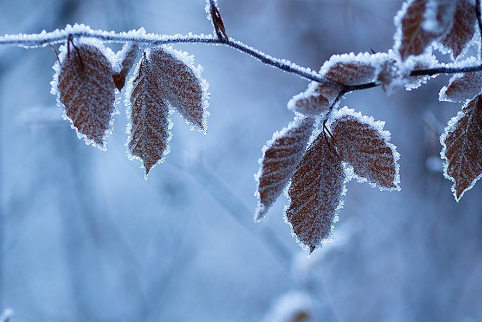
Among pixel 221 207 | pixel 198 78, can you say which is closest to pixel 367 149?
pixel 198 78

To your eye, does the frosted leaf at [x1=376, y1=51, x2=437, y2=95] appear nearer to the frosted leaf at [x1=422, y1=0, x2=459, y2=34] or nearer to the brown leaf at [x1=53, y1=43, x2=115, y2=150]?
the frosted leaf at [x1=422, y1=0, x2=459, y2=34]

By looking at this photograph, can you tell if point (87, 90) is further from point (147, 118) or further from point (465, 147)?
point (465, 147)

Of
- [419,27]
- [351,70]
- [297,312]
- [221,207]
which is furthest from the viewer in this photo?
[221,207]

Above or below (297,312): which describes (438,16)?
below

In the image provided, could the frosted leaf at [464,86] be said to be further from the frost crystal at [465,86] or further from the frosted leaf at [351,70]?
the frosted leaf at [351,70]

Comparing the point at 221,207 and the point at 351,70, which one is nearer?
the point at 351,70

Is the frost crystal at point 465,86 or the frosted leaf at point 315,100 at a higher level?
the frosted leaf at point 315,100

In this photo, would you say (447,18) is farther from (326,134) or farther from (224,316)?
(224,316)

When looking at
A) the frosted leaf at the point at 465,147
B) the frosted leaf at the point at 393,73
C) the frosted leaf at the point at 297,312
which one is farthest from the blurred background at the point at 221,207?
the frosted leaf at the point at 393,73
